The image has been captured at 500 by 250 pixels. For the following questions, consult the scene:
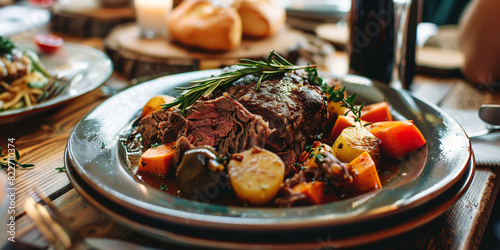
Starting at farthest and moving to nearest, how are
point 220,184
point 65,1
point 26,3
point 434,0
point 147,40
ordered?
point 434,0, point 26,3, point 65,1, point 147,40, point 220,184

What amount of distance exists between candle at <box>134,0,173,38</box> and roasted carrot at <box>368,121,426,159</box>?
2.66 metres

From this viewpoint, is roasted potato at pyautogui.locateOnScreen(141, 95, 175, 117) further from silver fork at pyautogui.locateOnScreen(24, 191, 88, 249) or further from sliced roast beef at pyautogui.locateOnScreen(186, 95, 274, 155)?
silver fork at pyautogui.locateOnScreen(24, 191, 88, 249)

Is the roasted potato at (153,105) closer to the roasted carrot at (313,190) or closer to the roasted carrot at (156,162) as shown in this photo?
the roasted carrot at (156,162)

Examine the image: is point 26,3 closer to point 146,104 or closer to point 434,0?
point 146,104

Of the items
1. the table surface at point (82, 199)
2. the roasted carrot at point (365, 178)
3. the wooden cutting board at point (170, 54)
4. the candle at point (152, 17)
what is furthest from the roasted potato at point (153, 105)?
the candle at point (152, 17)

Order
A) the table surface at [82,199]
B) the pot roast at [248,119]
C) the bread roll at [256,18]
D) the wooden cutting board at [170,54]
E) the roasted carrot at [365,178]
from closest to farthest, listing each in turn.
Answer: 1. the table surface at [82,199]
2. the roasted carrot at [365,178]
3. the pot roast at [248,119]
4. the wooden cutting board at [170,54]
5. the bread roll at [256,18]

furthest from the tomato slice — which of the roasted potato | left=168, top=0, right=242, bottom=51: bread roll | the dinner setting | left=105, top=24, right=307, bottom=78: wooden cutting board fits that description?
the roasted potato

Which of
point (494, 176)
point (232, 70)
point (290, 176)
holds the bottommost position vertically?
point (494, 176)

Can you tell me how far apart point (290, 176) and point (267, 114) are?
0.28 m

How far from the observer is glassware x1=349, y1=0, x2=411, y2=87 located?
8.75ft

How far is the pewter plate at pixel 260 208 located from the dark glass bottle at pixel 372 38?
32.2 inches

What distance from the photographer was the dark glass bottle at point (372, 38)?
2660 mm

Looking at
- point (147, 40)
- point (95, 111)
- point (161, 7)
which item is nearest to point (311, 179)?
point (95, 111)

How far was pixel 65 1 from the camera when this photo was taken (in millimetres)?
4746
